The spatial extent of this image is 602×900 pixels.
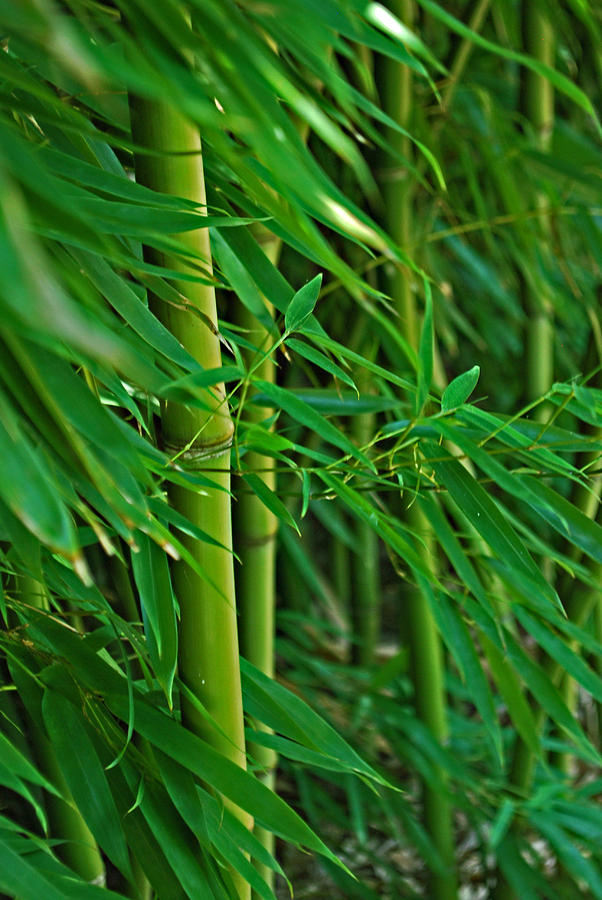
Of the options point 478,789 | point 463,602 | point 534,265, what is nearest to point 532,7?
point 534,265

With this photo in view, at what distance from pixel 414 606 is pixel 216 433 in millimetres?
433

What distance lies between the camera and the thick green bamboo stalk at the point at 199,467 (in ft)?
1.13

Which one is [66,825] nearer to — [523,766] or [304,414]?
[304,414]

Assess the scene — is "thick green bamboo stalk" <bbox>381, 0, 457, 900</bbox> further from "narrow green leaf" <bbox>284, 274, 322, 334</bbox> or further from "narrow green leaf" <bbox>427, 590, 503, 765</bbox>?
"narrow green leaf" <bbox>284, 274, 322, 334</bbox>

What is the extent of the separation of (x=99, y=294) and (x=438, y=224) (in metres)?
0.81

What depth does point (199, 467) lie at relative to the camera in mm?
383

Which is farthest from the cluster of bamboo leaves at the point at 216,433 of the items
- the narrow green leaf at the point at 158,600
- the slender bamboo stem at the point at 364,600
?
the slender bamboo stem at the point at 364,600

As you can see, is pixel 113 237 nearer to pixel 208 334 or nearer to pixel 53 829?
pixel 208 334

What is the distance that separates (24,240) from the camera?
183mm

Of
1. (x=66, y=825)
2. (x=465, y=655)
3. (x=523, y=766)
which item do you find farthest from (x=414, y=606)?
(x=66, y=825)

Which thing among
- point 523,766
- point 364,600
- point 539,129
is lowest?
point 364,600

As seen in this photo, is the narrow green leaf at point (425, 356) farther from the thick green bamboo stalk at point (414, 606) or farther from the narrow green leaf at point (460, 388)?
the thick green bamboo stalk at point (414, 606)

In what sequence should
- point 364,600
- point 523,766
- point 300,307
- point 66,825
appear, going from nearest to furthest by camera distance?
Result: point 300,307 < point 66,825 < point 523,766 < point 364,600

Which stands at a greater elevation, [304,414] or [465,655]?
[304,414]
